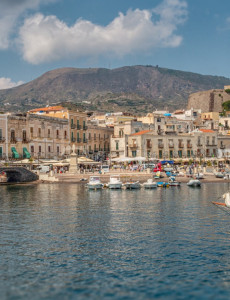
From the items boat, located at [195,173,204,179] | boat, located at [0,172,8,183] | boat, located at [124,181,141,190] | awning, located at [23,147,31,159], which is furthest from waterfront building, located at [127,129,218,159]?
boat, located at [0,172,8,183]

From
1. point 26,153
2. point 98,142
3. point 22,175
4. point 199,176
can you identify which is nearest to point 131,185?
point 199,176

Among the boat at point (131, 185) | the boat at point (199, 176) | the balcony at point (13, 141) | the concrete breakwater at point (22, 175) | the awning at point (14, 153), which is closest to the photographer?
the boat at point (131, 185)

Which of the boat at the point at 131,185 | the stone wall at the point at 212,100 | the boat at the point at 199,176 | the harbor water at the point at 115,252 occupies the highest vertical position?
the stone wall at the point at 212,100

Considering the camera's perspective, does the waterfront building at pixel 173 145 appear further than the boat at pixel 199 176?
Yes

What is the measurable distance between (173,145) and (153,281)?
229 feet

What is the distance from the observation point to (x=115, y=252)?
21.4m

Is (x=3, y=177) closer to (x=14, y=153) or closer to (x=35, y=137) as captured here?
(x=14, y=153)

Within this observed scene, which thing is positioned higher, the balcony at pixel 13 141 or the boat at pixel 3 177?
the balcony at pixel 13 141

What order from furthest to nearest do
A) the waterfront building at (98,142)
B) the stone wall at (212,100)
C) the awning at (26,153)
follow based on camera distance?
the stone wall at (212,100), the waterfront building at (98,142), the awning at (26,153)

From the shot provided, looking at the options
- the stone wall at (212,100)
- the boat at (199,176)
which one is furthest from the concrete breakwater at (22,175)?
the stone wall at (212,100)

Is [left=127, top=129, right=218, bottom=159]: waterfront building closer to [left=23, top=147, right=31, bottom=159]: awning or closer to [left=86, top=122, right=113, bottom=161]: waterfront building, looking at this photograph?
[left=86, top=122, right=113, bottom=161]: waterfront building

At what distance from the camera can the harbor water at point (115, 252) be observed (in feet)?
53.6

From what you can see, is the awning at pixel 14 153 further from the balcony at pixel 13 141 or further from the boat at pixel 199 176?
the boat at pixel 199 176

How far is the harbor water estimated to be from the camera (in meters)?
16.3
